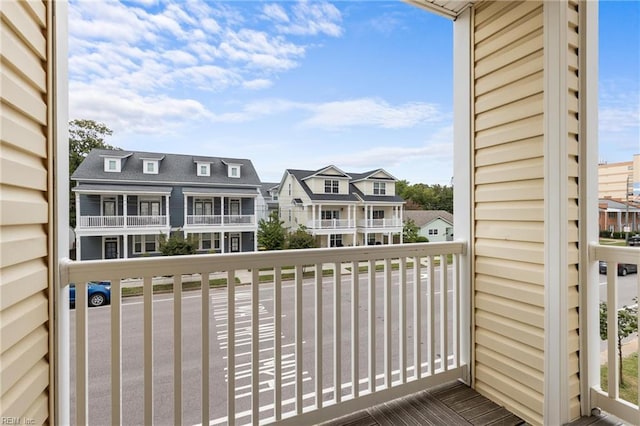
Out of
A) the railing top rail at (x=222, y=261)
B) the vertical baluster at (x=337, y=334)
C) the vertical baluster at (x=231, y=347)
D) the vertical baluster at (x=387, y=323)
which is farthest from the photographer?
the vertical baluster at (x=387, y=323)

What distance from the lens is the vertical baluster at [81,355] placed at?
1.28m

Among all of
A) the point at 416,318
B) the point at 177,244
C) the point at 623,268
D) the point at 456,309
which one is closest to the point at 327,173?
the point at 177,244

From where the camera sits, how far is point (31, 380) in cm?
101

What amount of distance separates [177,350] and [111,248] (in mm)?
524

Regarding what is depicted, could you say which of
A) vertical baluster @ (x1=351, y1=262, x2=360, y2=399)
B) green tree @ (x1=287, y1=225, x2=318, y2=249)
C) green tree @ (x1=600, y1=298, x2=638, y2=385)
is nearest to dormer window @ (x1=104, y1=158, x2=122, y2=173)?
green tree @ (x1=287, y1=225, x2=318, y2=249)

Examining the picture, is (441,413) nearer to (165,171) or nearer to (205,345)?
(205,345)

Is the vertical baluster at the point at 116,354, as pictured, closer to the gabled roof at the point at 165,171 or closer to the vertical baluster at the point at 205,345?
the vertical baluster at the point at 205,345

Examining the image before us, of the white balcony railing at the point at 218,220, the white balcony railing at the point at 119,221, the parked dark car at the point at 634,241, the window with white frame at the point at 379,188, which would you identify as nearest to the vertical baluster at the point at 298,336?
the white balcony railing at the point at 218,220

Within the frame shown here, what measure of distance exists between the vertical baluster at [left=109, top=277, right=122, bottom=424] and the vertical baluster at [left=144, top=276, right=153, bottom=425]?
0.09 metres

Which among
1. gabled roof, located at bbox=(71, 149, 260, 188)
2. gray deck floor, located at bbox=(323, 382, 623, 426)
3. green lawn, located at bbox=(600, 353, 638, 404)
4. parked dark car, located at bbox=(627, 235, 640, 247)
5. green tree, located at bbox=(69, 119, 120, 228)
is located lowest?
gray deck floor, located at bbox=(323, 382, 623, 426)

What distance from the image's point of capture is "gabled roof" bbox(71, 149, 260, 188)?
1.35 meters

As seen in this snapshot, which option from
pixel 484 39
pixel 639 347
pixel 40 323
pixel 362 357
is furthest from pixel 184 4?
pixel 639 347

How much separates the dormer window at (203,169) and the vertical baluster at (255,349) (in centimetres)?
51

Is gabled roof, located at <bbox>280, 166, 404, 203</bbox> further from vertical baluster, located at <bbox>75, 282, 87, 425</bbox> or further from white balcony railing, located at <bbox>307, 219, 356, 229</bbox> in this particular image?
vertical baluster, located at <bbox>75, 282, 87, 425</bbox>
